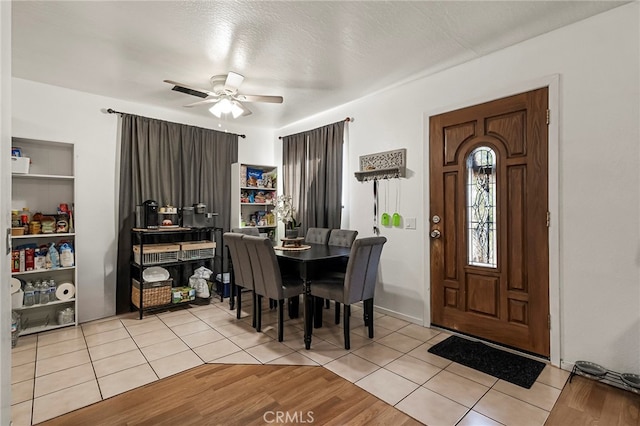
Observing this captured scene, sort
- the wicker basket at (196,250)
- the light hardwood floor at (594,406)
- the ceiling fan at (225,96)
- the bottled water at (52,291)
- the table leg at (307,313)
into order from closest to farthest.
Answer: the light hardwood floor at (594,406) < the table leg at (307,313) < the ceiling fan at (225,96) < the bottled water at (52,291) < the wicker basket at (196,250)

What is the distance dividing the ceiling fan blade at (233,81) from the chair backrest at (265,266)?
1429 mm

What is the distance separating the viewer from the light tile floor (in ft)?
6.63

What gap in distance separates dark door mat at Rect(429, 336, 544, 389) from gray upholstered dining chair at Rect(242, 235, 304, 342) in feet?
4.42

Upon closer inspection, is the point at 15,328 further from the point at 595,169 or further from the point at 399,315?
the point at 595,169

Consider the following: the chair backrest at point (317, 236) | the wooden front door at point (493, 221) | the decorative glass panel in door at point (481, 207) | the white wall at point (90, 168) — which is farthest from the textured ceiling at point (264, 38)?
the chair backrest at point (317, 236)

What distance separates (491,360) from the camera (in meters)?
2.57

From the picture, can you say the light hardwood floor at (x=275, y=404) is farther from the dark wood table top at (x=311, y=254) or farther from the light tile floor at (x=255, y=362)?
the dark wood table top at (x=311, y=254)

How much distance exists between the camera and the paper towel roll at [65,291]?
3.28 meters

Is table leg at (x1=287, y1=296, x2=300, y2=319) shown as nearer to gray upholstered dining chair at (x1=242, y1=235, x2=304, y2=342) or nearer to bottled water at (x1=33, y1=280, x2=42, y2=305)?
gray upholstered dining chair at (x1=242, y1=235, x2=304, y2=342)

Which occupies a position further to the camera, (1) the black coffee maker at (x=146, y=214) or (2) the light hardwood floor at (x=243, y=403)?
(1) the black coffee maker at (x=146, y=214)

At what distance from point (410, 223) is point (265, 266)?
1599 millimetres

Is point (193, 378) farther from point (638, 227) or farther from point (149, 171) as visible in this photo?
point (638, 227)

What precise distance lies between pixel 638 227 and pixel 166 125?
4786mm

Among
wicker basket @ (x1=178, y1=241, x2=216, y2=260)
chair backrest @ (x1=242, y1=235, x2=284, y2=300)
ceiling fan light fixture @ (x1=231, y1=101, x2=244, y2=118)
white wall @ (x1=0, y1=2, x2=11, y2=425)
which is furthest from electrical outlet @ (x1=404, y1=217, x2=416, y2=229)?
white wall @ (x1=0, y1=2, x2=11, y2=425)
